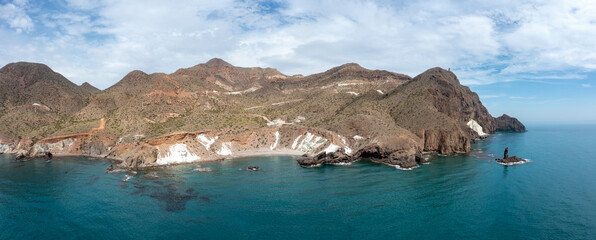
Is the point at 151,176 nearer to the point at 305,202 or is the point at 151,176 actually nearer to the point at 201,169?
the point at 201,169

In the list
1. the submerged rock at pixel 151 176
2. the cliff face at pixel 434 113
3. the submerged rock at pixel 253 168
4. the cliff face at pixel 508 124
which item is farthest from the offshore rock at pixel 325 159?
the cliff face at pixel 508 124

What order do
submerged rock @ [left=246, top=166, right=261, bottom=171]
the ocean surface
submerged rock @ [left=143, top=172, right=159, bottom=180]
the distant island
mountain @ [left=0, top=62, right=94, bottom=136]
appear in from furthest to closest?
mountain @ [left=0, top=62, right=94, bottom=136]
the distant island
submerged rock @ [left=246, top=166, right=261, bottom=171]
submerged rock @ [left=143, top=172, right=159, bottom=180]
the ocean surface

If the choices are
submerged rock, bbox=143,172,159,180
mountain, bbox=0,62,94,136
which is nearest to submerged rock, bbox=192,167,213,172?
submerged rock, bbox=143,172,159,180

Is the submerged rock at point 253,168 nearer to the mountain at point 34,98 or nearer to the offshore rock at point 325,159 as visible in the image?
the offshore rock at point 325,159

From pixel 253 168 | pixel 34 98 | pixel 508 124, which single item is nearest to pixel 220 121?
pixel 253 168

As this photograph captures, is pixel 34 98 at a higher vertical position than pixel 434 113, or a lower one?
higher

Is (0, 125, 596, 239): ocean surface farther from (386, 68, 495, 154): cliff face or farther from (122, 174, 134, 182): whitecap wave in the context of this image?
(386, 68, 495, 154): cliff face

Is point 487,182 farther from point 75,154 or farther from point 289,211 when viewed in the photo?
point 75,154
